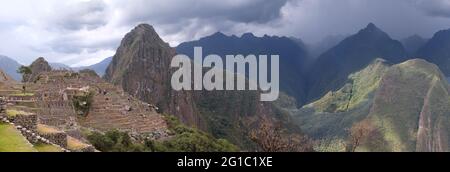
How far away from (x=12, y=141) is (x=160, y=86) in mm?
Result: 134203

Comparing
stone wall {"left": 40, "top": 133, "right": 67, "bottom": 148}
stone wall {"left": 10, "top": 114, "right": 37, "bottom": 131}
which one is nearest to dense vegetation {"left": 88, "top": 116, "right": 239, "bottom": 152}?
stone wall {"left": 40, "top": 133, "right": 67, "bottom": 148}

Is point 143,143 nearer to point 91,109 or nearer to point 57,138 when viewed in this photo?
point 91,109

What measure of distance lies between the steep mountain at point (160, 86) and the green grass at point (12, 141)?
368 ft

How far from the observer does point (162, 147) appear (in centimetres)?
4328

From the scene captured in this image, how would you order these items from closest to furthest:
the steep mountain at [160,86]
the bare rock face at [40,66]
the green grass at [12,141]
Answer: the green grass at [12,141], the bare rock face at [40,66], the steep mountain at [160,86]

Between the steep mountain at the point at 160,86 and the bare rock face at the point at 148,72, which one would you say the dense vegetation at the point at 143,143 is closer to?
the steep mountain at the point at 160,86

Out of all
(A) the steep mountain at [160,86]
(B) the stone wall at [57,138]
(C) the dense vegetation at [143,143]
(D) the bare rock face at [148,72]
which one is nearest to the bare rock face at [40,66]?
(C) the dense vegetation at [143,143]

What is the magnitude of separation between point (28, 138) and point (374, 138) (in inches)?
6051

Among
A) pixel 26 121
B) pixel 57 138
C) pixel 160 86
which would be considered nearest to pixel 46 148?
pixel 57 138

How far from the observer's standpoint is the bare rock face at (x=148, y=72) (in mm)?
141750

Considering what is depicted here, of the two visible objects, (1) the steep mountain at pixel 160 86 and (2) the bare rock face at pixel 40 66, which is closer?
(2) the bare rock face at pixel 40 66

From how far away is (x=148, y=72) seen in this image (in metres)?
151

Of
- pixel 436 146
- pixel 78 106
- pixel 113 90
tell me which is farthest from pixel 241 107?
pixel 78 106
